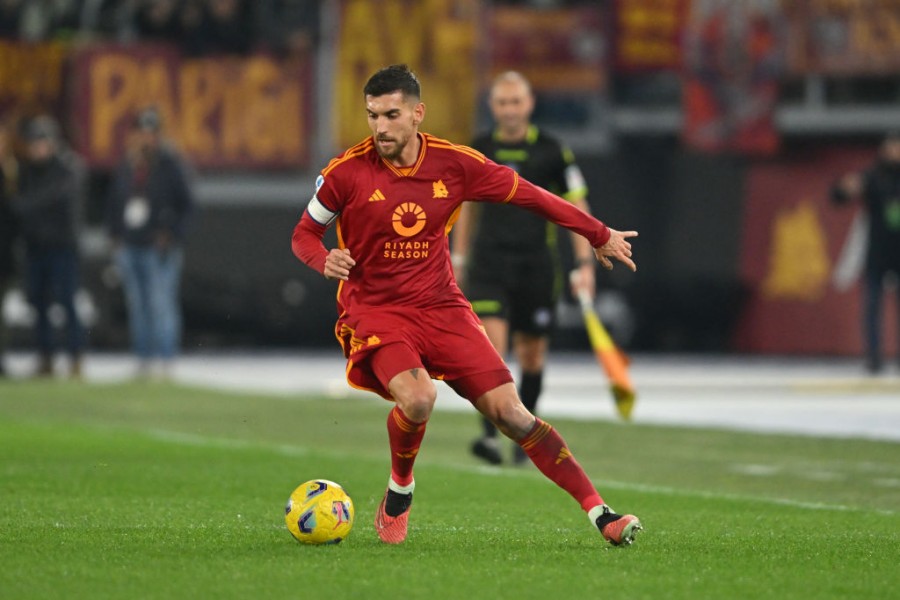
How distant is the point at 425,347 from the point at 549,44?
1551cm

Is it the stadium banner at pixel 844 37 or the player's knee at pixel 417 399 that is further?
the stadium banner at pixel 844 37

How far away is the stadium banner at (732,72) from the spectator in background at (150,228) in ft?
21.5

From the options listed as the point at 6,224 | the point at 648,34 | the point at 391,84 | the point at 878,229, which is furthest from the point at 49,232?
the point at 391,84

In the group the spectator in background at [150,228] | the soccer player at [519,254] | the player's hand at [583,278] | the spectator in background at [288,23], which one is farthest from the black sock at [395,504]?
the spectator in background at [288,23]

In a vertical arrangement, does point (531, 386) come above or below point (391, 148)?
below

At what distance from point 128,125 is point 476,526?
15.4 m

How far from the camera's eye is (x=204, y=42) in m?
23.7

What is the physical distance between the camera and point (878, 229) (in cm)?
1997

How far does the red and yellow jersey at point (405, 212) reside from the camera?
27.1ft

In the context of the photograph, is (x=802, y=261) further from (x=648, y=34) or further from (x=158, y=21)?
(x=158, y=21)

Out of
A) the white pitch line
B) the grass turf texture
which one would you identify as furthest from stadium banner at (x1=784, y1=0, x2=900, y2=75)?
the white pitch line

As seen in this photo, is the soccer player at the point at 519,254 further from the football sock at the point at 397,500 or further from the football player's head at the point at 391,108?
the football player's head at the point at 391,108

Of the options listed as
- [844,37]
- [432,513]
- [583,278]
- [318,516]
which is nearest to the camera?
[318,516]

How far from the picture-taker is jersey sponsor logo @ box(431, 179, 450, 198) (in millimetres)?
8344
